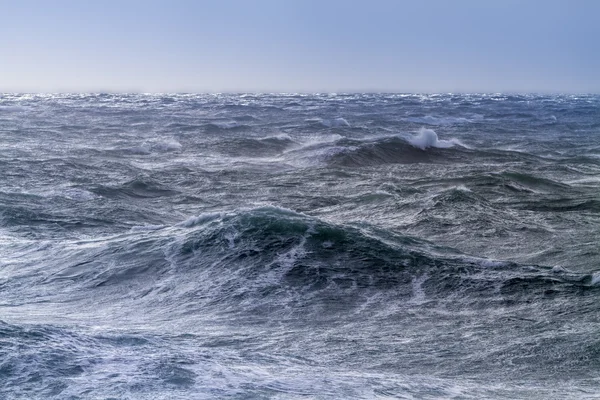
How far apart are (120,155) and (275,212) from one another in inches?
654

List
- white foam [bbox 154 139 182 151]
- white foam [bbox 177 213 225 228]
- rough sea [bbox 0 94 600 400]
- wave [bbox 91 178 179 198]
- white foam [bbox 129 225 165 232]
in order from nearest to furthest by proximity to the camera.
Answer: rough sea [bbox 0 94 600 400] → white foam [bbox 177 213 225 228] → white foam [bbox 129 225 165 232] → wave [bbox 91 178 179 198] → white foam [bbox 154 139 182 151]

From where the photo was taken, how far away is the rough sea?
603 cm

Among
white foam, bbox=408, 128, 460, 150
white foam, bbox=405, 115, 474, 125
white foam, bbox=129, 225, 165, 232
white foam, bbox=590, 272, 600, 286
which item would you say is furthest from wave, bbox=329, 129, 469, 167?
white foam, bbox=405, 115, 474, 125

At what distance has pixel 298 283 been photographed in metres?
9.60

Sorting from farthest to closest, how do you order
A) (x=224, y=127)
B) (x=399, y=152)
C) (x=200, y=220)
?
(x=224, y=127) < (x=399, y=152) < (x=200, y=220)

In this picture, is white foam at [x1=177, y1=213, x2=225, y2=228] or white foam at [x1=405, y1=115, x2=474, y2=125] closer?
white foam at [x1=177, y1=213, x2=225, y2=228]

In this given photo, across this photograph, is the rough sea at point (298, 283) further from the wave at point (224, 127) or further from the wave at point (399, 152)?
the wave at point (224, 127)

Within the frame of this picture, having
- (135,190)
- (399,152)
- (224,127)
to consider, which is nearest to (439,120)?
(224,127)

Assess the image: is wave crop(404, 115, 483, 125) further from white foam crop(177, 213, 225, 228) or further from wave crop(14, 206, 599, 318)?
wave crop(14, 206, 599, 318)

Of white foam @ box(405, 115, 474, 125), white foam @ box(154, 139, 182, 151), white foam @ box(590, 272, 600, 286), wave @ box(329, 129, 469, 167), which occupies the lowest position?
white foam @ box(590, 272, 600, 286)

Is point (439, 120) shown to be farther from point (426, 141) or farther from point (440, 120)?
point (426, 141)

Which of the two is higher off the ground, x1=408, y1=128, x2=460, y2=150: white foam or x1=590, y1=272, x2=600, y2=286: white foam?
x1=408, y1=128, x2=460, y2=150: white foam

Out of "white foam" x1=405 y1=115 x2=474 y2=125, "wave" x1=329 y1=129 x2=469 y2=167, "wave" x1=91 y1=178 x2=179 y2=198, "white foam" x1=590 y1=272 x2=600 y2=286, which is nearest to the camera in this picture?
"white foam" x1=590 y1=272 x2=600 y2=286

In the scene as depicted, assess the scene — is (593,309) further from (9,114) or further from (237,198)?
(9,114)
